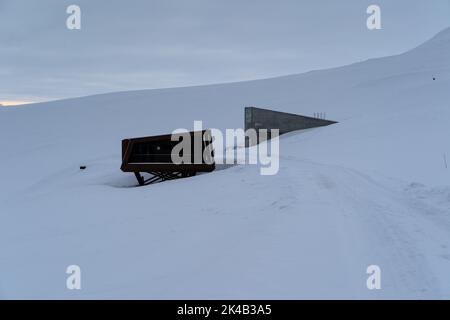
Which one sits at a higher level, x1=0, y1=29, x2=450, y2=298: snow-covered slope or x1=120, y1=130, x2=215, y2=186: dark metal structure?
x1=120, y1=130, x2=215, y2=186: dark metal structure

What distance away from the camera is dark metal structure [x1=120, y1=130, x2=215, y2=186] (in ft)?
44.8

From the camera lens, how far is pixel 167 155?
1436cm

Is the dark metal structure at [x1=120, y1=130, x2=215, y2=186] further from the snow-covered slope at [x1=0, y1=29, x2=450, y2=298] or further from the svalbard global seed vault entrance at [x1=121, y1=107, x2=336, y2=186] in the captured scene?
A: the snow-covered slope at [x1=0, y1=29, x2=450, y2=298]

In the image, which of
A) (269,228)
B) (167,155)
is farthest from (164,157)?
(269,228)

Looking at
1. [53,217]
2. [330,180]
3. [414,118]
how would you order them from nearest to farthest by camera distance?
1. [53,217]
2. [330,180]
3. [414,118]

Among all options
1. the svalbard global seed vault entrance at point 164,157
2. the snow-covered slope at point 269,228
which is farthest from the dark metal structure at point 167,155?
the snow-covered slope at point 269,228

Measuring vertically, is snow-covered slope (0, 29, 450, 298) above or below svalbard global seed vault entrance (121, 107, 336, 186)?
below

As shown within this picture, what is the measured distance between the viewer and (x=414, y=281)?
14.5ft

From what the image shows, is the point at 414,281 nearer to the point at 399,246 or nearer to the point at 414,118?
the point at 399,246

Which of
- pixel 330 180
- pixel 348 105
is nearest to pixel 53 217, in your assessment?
pixel 330 180

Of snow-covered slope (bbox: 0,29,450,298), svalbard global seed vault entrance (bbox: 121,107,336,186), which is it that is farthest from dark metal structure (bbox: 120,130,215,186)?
snow-covered slope (bbox: 0,29,450,298)

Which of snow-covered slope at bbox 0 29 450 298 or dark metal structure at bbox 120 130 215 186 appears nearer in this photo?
snow-covered slope at bbox 0 29 450 298
